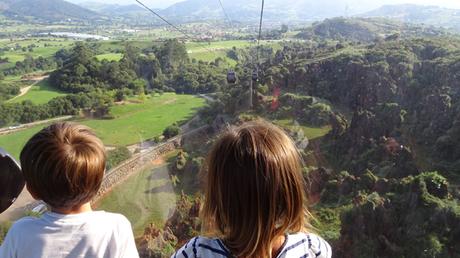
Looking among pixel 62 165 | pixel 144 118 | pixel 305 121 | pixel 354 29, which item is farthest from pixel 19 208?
pixel 354 29

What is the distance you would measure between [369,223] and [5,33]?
207ft

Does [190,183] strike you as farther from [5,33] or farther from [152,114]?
[5,33]

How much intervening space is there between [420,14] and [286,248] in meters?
64.8

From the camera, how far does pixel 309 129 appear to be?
535 inches

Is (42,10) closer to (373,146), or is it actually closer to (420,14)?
(420,14)

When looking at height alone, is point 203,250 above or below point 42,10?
above

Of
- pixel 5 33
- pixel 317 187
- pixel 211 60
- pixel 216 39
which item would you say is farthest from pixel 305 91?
pixel 5 33

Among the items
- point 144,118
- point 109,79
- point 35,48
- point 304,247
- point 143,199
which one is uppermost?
point 304,247

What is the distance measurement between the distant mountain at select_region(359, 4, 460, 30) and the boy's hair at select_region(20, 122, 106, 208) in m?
57.1

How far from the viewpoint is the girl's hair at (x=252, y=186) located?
1051mm

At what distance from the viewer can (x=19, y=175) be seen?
133 cm

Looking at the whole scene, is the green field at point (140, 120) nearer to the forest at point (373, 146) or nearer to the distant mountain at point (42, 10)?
the forest at point (373, 146)

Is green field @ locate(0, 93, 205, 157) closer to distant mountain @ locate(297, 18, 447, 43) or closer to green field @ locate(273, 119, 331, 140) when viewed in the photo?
green field @ locate(273, 119, 331, 140)

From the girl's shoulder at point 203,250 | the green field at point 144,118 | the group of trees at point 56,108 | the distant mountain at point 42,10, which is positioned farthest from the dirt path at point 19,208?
the distant mountain at point 42,10
